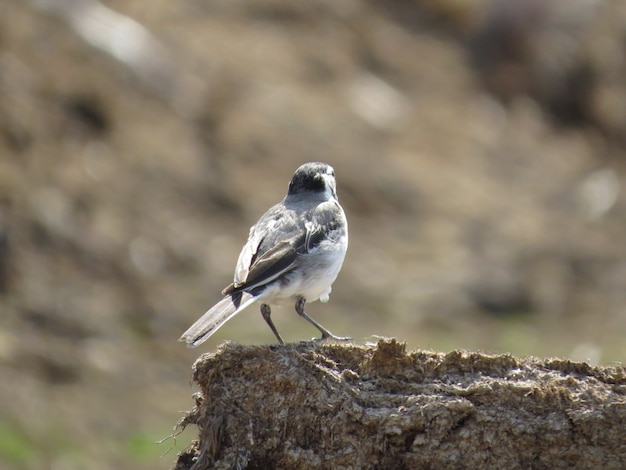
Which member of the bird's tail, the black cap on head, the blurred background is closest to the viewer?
the bird's tail

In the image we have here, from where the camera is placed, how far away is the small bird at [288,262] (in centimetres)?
924

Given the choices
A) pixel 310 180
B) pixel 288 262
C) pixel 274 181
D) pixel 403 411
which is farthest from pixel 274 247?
pixel 274 181

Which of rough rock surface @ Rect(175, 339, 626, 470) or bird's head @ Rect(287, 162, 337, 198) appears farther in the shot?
bird's head @ Rect(287, 162, 337, 198)

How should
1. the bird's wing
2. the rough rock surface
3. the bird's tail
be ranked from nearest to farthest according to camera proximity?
the rough rock surface, the bird's tail, the bird's wing

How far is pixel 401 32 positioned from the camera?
35.7 metres

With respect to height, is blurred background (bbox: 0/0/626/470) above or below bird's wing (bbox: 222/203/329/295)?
above

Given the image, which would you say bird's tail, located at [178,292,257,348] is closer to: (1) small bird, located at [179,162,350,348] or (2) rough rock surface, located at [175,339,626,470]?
(1) small bird, located at [179,162,350,348]

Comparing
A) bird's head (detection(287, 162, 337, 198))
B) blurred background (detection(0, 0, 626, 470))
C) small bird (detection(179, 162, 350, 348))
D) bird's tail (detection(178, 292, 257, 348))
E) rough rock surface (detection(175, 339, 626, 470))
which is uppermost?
blurred background (detection(0, 0, 626, 470))

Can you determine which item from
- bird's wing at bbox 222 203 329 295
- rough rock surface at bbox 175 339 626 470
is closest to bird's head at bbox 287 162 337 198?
A: bird's wing at bbox 222 203 329 295

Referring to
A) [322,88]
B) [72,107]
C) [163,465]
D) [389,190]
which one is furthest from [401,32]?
[163,465]

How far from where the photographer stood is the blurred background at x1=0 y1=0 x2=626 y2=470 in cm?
2067

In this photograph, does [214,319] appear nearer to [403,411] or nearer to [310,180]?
[403,411]

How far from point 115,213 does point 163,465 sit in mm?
8260

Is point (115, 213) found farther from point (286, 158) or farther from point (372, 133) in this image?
point (372, 133)
